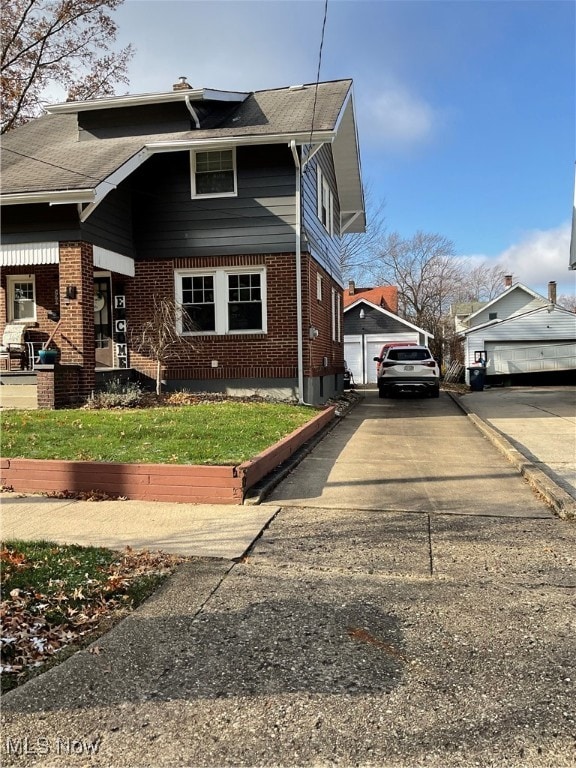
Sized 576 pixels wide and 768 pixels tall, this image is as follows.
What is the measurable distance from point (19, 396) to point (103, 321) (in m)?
3.74

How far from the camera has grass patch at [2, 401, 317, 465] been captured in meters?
6.85

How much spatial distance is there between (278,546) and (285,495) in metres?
1.52

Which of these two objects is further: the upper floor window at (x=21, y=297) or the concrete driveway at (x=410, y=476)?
the upper floor window at (x=21, y=297)

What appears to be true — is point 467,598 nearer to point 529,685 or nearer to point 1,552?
point 529,685

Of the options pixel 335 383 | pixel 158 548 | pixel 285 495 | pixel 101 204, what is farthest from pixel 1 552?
pixel 335 383

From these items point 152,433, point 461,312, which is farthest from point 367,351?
point 152,433

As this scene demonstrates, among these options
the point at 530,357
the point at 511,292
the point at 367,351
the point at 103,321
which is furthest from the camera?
the point at 511,292

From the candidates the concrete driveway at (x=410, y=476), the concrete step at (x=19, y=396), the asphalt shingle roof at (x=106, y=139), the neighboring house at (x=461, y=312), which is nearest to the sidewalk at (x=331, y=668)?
A: the concrete driveway at (x=410, y=476)

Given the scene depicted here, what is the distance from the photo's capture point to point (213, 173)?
13414mm

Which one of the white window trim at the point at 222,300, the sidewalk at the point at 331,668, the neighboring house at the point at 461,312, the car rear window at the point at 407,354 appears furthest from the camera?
the neighboring house at the point at 461,312

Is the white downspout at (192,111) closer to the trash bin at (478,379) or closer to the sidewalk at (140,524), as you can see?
the sidewalk at (140,524)

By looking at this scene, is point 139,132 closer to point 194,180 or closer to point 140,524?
point 194,180

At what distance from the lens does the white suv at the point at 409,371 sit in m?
17.8

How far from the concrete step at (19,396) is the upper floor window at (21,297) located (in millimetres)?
3260
